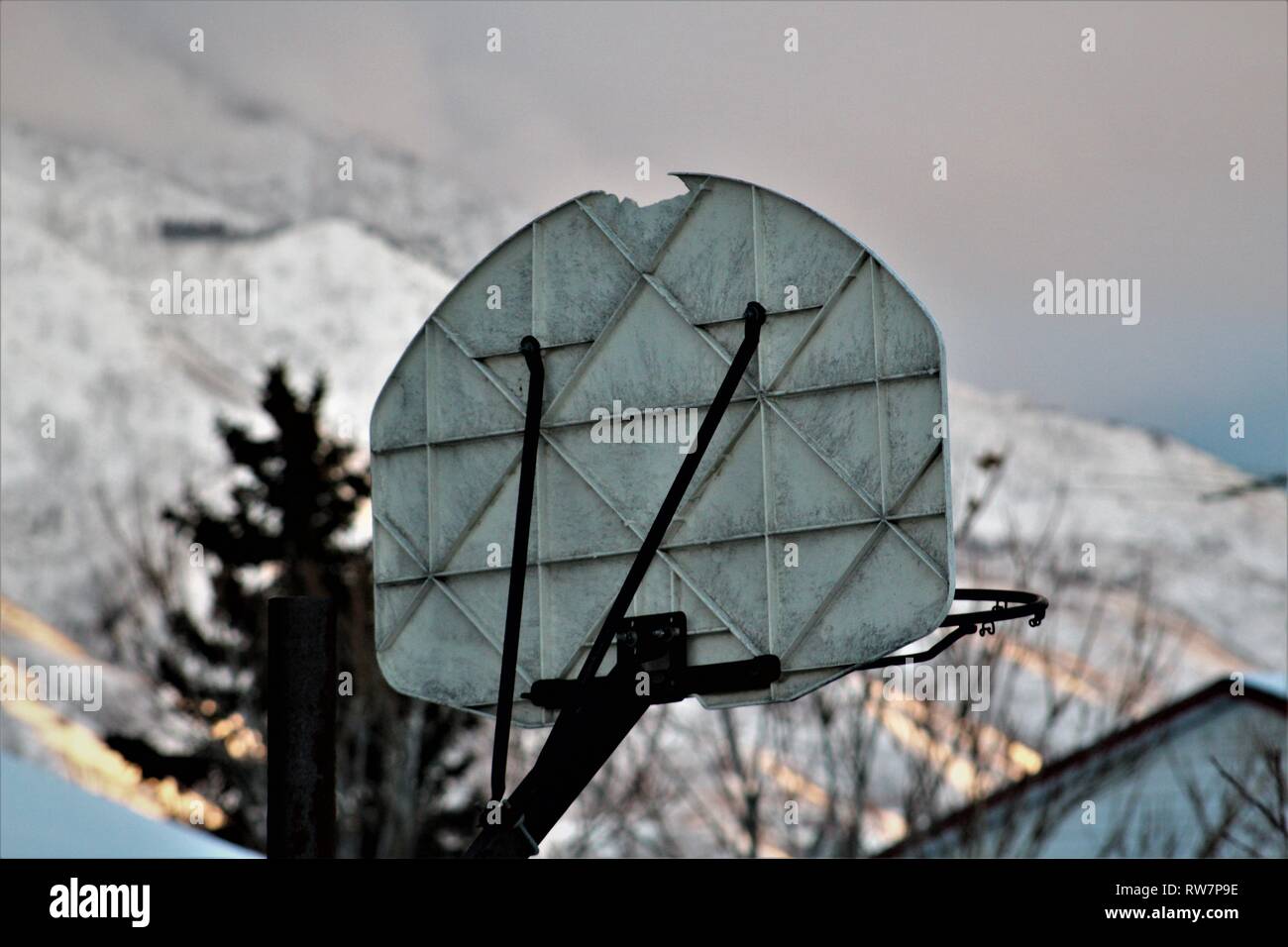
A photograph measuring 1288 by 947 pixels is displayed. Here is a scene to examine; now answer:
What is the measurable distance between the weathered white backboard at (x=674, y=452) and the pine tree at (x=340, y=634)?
62.6ft

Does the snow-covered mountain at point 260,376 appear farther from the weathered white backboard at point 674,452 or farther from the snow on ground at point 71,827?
the weathered white backboard at point 674,452

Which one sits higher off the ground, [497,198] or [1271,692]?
[497,198]

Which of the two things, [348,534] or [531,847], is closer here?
[531,847]

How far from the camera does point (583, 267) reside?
694 cm

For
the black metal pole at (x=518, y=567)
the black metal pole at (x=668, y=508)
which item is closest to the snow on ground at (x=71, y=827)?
the black metal pole at (x=518, y=567)

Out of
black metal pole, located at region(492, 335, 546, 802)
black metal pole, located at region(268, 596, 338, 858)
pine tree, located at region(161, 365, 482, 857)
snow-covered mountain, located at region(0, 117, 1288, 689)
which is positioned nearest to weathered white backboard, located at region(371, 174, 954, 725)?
black metal pole, located at region(492, 335, 546, 802)

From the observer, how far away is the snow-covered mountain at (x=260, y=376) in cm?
5991

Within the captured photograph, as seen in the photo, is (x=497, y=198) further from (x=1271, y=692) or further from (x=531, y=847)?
(x=531, y=847)

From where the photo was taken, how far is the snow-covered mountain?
197ft

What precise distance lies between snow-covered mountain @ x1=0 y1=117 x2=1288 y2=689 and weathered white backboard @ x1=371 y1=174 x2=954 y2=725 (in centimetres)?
4994

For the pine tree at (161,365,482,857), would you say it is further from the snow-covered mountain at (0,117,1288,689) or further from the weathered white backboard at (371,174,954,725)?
the snow-covered mountain at (0,117,1288,689)
